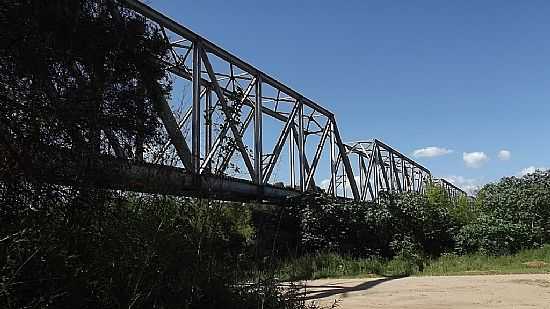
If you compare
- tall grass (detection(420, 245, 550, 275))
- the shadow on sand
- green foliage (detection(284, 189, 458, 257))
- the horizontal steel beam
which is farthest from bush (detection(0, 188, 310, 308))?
green foliage (detection(284, 189, 458, 257))

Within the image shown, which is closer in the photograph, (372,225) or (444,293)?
(444,293)

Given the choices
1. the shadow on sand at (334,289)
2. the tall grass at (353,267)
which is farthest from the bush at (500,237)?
the shadow on sand at (334,289)

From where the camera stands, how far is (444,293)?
1376cm

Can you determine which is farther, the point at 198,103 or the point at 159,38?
the point at 198,103

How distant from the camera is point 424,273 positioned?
2127cm

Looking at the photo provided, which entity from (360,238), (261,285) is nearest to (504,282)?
(360,238)

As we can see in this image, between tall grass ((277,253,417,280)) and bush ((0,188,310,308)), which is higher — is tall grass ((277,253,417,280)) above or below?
below

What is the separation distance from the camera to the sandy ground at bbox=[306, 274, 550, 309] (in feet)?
38.3

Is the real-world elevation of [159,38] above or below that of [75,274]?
above

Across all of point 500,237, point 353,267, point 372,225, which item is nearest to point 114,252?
point 353,267

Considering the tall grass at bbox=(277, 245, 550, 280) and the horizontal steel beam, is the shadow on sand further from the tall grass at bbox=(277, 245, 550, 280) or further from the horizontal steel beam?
the horizontal steel beam

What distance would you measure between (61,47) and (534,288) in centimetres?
1322

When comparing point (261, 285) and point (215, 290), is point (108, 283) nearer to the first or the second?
point (215, 290)

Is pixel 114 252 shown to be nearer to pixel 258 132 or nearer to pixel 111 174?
pixel 111 174
